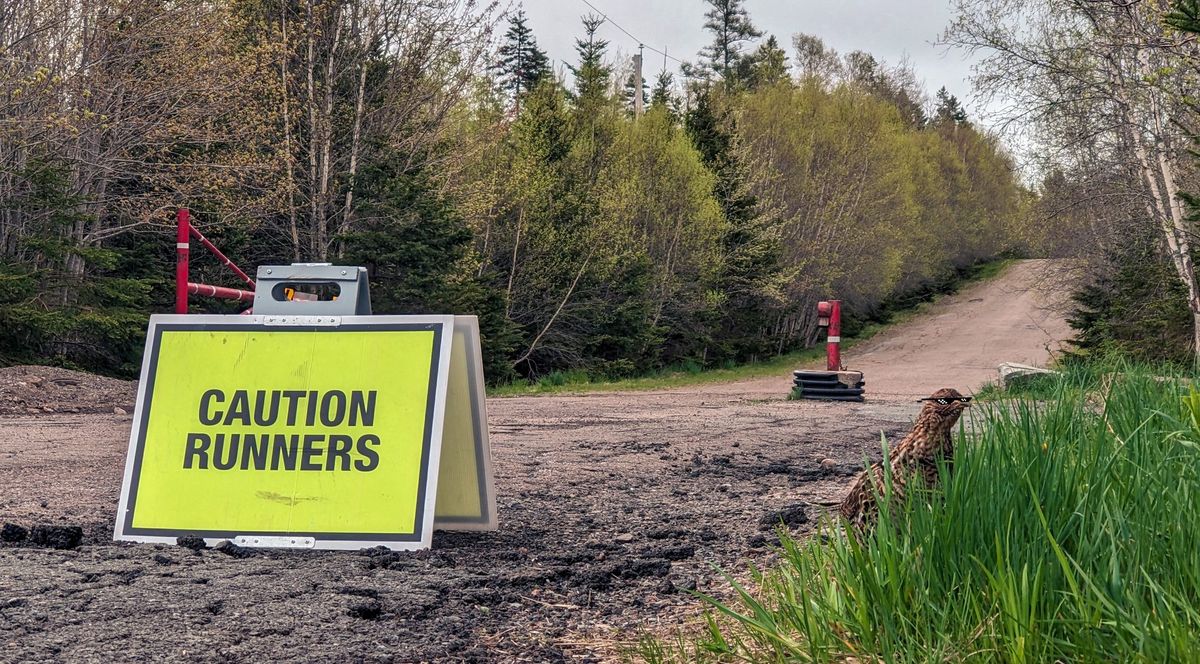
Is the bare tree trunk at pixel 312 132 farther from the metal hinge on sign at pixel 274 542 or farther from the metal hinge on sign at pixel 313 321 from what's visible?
the metal hinge on sign at pixel 274 542

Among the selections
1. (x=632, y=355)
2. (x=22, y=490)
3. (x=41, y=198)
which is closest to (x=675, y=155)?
(x=632, y=355)

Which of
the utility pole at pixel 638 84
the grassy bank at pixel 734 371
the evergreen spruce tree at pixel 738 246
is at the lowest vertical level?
the grassy bank at pixel 734 371

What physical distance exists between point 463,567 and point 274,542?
2.38 feet

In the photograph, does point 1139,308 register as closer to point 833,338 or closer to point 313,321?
point 833,338

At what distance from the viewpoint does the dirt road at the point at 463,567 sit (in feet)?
9.75

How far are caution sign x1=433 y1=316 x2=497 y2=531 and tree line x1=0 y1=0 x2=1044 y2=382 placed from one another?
1008 cm

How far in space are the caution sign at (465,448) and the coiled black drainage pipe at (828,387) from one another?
419 inches

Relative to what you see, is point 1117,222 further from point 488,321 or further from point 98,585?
point 98,585

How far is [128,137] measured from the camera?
58.0 feet

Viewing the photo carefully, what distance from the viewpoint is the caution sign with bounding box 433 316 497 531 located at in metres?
4.39

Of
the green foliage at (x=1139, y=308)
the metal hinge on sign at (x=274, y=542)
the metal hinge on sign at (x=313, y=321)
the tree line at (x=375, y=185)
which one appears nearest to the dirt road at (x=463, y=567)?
the metal hinge on sign at (x=274, y=542)

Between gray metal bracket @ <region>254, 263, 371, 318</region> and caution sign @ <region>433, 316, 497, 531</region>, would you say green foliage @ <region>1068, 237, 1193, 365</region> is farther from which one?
gray metal bracket @ <region>254, 263, 371, 318</region>

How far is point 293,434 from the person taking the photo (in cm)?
425

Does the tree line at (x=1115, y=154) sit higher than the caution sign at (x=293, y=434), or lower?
higher
